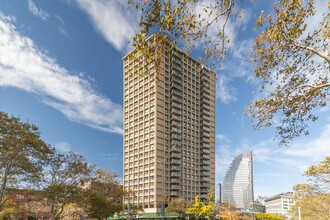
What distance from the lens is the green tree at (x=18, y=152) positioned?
22.3 metres

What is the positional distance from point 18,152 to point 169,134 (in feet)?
210

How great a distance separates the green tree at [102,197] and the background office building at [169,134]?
3196 centimetres

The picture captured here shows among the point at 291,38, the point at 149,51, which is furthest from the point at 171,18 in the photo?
the point at 291,38

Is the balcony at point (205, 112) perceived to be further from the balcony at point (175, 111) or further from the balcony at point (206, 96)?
the balcony at point (175, 111)

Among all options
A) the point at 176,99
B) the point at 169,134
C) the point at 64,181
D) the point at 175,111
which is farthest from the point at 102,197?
the point at 176,99

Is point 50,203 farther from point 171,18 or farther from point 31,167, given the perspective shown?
point 171,18

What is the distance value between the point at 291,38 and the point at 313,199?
116 ft

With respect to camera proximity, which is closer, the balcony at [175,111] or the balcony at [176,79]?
the balcony at [175,111]

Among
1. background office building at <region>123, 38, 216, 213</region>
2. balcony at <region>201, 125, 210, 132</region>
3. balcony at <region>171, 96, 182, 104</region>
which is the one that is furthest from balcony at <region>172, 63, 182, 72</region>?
balcony at <region>201, 125, 210, 132</region>

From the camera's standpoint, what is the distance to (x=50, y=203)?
29.2 metres

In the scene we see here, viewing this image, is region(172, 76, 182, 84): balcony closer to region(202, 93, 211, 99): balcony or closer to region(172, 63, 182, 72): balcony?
region(172, 63, 182, 72): balcony

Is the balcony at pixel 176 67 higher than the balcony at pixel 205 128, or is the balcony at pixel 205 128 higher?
the balcony at pixel 176 67

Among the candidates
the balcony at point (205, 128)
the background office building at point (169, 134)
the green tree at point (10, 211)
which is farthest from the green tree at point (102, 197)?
the balcony at point (205, 128)

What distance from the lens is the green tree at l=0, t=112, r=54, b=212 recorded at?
2230 centimetres
